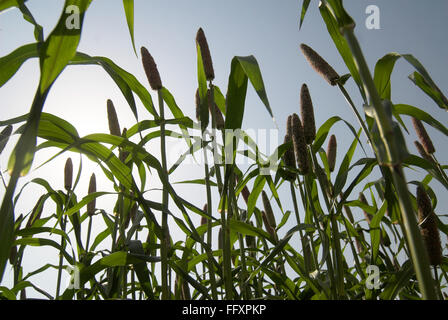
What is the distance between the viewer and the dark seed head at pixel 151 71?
4.29 feet

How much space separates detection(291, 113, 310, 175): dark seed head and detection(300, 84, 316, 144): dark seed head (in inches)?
0.9

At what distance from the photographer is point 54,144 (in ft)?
3.52

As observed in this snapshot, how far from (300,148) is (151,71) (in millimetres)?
641

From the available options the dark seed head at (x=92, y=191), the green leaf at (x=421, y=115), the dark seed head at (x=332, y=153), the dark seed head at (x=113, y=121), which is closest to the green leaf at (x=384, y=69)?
the green leaf at (x=421, y=115)

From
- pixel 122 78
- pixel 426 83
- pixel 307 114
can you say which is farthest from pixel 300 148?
pixel 122 78

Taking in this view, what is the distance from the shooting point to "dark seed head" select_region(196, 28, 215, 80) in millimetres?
1308

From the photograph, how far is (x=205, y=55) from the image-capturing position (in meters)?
1.35

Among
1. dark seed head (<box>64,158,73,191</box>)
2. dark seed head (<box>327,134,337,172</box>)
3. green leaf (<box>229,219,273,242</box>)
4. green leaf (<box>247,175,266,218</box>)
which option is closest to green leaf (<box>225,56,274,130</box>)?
green leaf (<box>229,219,273,242</box>)

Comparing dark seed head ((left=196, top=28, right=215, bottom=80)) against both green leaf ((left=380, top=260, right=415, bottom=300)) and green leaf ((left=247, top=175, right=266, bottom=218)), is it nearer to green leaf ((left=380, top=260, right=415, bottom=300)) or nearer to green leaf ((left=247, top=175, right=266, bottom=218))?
green leaf ((left=247, top=175, right=266, bottom=218))

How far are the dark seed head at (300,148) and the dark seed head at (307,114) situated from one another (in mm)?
24

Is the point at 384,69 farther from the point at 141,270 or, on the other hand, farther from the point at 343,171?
the point at 141,270

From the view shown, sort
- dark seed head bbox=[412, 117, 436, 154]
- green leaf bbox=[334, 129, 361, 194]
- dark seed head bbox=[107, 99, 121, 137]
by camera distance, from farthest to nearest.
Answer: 1. dark seed head bbox=[412, 117, 436, 154]
2. dark seed head bbox=[107, 99, 121, 137]
3. green leaf bbox=[334, 129, 361, 194]
